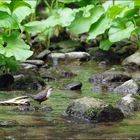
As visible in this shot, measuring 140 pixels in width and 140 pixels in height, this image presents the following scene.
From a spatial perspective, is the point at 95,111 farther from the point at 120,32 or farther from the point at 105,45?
the point at 105,45

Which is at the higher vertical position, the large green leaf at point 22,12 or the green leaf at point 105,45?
the large green leaf at point 22,12

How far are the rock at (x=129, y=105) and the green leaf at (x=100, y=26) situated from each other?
3313 mm

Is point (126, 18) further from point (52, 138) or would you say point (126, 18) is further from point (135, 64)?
point (52, 138)

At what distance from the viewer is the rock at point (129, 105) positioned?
5125 mm

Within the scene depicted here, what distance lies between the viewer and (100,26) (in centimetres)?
884

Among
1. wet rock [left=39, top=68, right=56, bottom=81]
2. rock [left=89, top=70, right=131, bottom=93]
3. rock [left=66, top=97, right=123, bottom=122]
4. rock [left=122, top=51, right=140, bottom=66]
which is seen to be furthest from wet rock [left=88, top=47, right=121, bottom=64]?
rock [left=66, top=97, right=123, bottom=122]

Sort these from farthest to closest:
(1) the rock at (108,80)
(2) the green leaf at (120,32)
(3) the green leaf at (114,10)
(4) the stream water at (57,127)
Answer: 1. (3) the green leaf at (114,10)
2. (2) the green leaf at (120,32)
3. (1) the rock at (108,80)
4. (4) the stream water at (57,127)

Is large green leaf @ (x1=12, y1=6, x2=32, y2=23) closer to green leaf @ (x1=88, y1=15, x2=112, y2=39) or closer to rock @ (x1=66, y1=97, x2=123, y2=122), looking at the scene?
green leaf @ (x1=88, y1=15, x2=112, y2=39)

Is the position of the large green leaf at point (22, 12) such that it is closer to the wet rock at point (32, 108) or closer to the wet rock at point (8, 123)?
the wet rock at point (32, 108)

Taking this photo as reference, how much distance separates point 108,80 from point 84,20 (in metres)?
2.08

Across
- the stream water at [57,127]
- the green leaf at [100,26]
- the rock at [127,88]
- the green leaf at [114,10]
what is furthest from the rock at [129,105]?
the green leaf at [100,26]

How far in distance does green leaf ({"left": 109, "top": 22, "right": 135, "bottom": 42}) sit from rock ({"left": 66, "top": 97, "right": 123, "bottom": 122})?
3.53 m

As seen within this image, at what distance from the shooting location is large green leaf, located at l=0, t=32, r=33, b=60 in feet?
21.1

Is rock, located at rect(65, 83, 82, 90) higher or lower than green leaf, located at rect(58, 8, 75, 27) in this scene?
lower
